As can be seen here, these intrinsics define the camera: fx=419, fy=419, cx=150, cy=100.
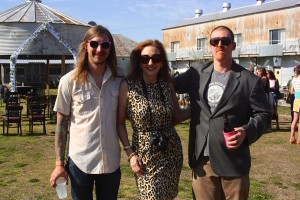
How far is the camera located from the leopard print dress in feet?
0.07

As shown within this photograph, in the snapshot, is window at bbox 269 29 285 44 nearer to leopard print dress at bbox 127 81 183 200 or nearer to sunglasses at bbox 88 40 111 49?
leopard print dress at bbox 127 81 183 200

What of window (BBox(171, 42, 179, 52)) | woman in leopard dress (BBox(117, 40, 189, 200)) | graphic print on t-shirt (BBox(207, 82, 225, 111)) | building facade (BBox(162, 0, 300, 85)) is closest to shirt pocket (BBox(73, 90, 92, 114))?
woman in leopard dress (BBox(117, 40, 189, 200))

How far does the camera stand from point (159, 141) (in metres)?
3.39

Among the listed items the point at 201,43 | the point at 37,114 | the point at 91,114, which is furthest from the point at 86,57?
the point at 201,43

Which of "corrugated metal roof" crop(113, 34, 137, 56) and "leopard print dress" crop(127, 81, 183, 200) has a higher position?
"corrugated metal roof" crop(113, 34, 137, 56)

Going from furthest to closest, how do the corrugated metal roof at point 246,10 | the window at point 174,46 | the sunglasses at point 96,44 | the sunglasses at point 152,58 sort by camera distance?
the window at point 174,46 < the corrugated metal roof at point 246,10 < the sunglasses at point 152,58 < the sunglasses at point 96,44

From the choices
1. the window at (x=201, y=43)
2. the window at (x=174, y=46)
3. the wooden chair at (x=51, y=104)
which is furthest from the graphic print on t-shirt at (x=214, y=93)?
the window at (x=174, y=46)

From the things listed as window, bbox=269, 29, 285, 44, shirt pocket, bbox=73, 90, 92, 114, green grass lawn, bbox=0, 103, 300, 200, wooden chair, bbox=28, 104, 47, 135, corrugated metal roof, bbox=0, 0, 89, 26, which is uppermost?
window, bbox=269, 29, 285, 44

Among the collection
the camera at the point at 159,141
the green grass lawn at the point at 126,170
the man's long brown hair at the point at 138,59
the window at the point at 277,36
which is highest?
the window at the point at 277,36

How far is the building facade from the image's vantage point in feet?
118

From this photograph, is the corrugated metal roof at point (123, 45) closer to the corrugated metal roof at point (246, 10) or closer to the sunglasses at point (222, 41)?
the corrugated metal roof at point (246, 10)

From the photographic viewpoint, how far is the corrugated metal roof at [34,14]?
18.6 metres

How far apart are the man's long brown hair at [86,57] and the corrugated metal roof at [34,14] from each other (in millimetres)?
15883

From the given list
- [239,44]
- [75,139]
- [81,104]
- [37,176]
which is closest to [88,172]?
[75,139]
